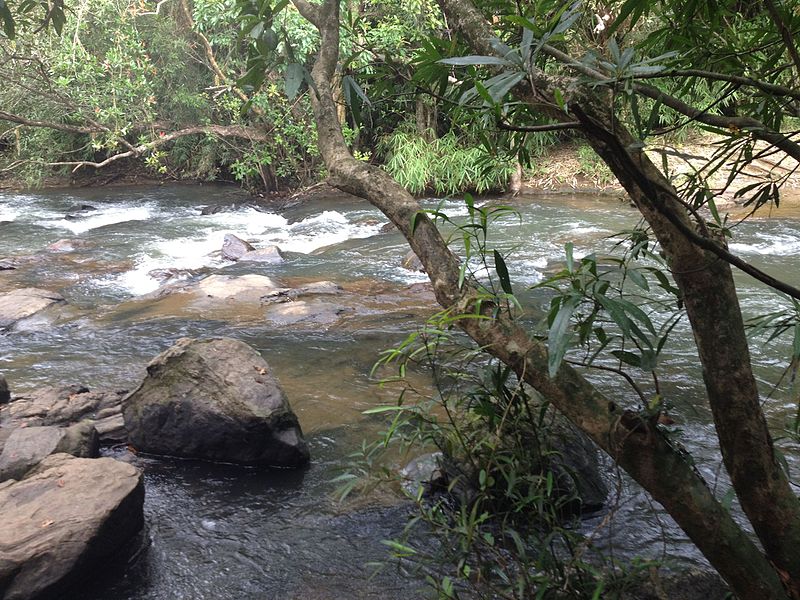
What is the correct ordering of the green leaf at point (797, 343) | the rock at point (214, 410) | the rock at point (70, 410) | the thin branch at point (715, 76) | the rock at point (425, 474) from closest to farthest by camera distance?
the thin branch at point (715, 76) → the green leaf at point (797, 343) → the rock at point (425, 474) → the rock at point (214, 410) → the rock at point (70, 410)

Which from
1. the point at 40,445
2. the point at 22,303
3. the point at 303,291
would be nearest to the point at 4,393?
the point at 40,445

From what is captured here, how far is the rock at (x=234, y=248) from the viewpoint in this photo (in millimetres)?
9086

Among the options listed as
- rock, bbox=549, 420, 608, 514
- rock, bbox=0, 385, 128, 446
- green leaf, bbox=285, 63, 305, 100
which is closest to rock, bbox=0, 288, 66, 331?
rock, bbox=0, 385, 128, 446

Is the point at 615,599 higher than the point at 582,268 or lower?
lower

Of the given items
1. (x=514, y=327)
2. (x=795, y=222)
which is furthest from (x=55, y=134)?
(x=514, y=327)

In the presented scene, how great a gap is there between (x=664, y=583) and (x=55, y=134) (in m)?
15.9

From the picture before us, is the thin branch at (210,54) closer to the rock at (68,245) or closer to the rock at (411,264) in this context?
the rock at (68,245)

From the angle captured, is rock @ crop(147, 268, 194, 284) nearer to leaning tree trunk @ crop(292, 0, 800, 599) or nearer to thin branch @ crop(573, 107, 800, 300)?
leaning tree trunk @ crop(292, 0, 800, 599)

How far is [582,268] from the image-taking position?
1555mm

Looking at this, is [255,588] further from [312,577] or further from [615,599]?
[615,599]

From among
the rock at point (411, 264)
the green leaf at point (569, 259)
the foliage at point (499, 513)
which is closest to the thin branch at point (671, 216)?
the green leaf at point (569, 259)

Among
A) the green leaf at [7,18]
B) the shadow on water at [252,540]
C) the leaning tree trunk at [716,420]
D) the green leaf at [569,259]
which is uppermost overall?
the green leaf at [7,18]

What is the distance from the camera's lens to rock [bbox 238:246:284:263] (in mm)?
8906

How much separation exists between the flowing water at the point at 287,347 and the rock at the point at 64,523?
19 centimetres
